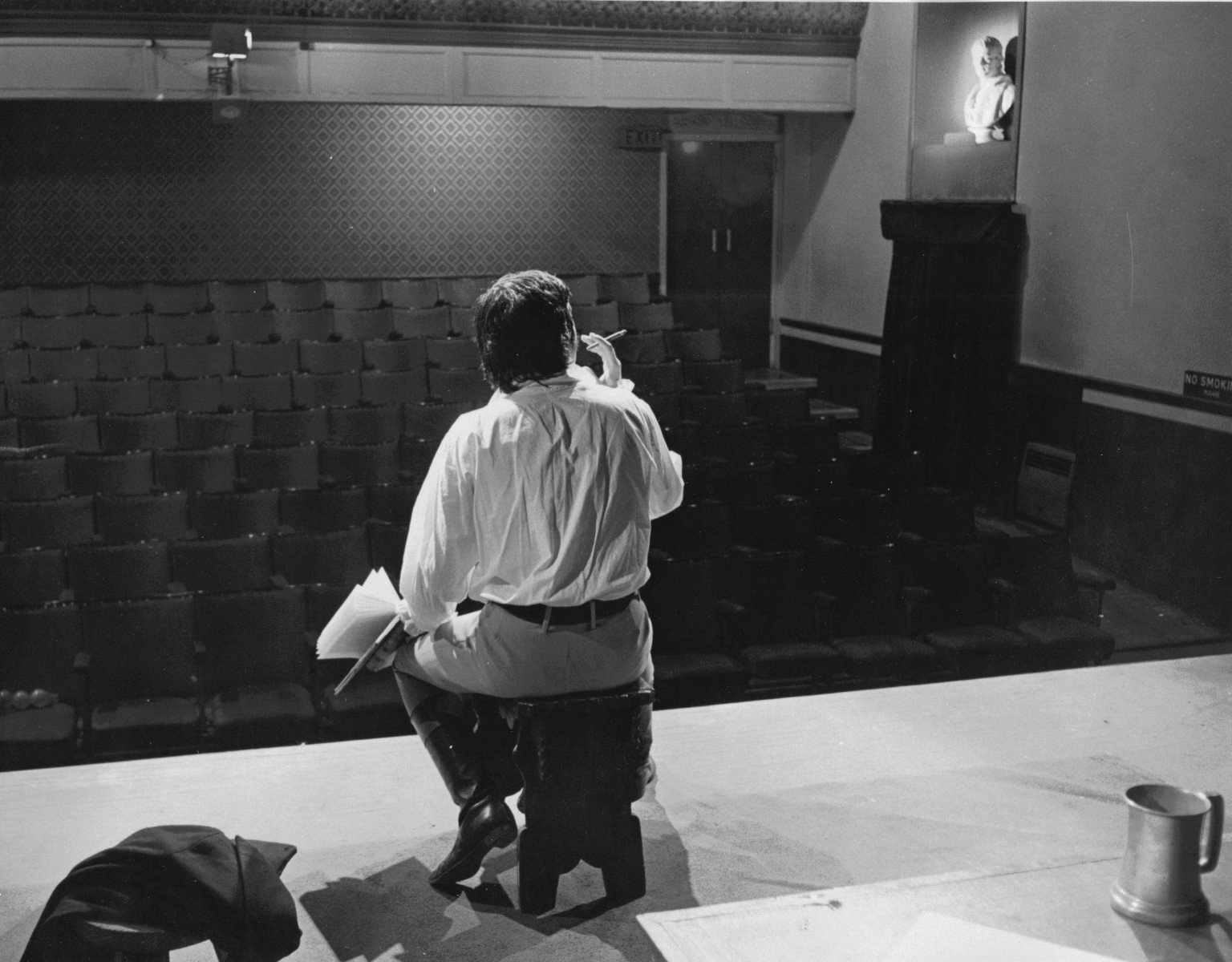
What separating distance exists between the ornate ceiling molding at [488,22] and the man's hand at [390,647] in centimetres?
449

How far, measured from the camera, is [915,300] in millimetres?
5031

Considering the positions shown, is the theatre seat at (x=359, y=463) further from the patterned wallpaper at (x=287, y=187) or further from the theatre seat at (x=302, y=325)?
the patterned wallpaper at (x=287, y=187)

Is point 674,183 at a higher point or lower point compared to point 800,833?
higher

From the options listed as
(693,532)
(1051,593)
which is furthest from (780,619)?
(1051,593)

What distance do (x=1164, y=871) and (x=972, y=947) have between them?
0.17 metres

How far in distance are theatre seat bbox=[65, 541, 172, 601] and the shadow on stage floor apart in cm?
140

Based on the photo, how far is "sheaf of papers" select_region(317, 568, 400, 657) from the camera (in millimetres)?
1734

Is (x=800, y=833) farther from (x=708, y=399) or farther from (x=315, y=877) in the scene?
(x=708, y=399)

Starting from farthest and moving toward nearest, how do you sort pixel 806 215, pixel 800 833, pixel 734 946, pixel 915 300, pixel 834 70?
pixel 806 215, pixel 834 70, pixel 915 300, pixel 800 833, pixel 734 946

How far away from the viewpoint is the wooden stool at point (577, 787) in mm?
1632

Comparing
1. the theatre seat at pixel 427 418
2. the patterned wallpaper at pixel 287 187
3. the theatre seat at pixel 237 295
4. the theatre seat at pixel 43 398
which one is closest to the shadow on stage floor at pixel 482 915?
the theatre seat at pixel 427 418

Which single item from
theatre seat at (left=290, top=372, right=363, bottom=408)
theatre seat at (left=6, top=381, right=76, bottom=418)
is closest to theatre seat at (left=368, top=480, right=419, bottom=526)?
theatre seat at (left=290, top=372, right=363, bottom=408)

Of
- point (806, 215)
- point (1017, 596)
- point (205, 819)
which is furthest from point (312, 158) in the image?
point (205, 819)

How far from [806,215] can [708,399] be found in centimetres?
222
